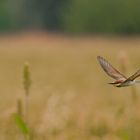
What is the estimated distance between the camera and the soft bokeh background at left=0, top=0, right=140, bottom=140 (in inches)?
170

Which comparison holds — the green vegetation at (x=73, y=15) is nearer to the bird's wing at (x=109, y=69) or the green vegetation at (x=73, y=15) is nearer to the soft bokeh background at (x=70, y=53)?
the soft bokeh background at (x=70, y=53)

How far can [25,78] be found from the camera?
7.96 feet

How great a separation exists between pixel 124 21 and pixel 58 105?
37.5 metres

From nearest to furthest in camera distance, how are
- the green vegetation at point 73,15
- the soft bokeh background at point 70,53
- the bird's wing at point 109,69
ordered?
the bird's wing at point 109,69
the soft bokeh background at point 70,53
the green vegetation at point 73,15

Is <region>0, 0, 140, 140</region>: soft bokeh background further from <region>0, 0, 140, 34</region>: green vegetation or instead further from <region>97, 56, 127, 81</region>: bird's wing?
<region>97, 56, 127, 81</region>: bird's wing

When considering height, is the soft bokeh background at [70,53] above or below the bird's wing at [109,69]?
below

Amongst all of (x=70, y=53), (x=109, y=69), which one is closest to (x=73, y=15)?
(x=70, y=53)

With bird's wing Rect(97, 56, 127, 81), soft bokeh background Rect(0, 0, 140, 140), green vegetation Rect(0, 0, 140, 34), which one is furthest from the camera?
green vegetation Rect(0, 0, 140, 34)

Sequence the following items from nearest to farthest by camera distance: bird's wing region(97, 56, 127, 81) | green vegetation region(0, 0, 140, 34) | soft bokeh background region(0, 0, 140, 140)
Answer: bird's wing region(97, 56, 127, 81), soft bokeh background region(0, 0, 140, 140), green vegetation region(0, 0, 140, 34)

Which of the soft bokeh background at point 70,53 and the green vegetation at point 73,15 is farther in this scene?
the green vegetation at point 73,15

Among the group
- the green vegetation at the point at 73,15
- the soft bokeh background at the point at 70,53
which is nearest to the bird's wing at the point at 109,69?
the soft bokeh background at the point at 70,53

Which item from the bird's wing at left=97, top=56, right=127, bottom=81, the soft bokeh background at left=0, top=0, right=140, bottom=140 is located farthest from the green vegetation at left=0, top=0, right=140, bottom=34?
the bird's wing at left=97, top=56, right=127, bottom=81

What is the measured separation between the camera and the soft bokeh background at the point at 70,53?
4.32 metres

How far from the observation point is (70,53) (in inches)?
853
